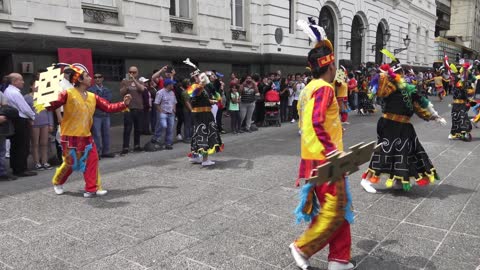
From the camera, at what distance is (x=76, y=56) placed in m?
11.6

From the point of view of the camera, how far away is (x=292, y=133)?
1247cm

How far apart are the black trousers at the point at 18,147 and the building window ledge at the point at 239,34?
1171 cm

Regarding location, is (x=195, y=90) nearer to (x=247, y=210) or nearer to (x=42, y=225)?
(x=247, y=210)

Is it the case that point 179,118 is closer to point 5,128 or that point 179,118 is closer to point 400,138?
point 5,128

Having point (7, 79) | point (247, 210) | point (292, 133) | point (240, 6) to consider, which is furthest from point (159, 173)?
point (240, 6)

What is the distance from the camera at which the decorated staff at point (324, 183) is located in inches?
130

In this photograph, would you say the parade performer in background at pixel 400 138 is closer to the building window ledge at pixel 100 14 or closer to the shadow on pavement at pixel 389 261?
the shadow on pavement at pixel 389 261

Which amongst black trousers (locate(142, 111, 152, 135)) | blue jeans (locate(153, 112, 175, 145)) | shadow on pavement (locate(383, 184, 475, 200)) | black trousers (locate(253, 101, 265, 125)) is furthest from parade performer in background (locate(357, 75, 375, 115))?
shadow on pavement (locate(383, 184, 475, 200))

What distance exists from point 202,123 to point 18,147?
332cm

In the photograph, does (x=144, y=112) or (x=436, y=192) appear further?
(x=144, y=112)

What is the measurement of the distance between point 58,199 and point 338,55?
21.9 meters

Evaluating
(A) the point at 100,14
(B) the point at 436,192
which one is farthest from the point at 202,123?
(A) the point at 100,14

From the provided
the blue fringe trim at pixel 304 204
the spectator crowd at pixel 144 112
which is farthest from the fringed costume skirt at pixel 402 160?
the blue fringe trim at pixel 304 204

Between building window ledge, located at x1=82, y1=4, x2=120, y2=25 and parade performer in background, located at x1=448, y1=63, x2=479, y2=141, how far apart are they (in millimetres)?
10054
